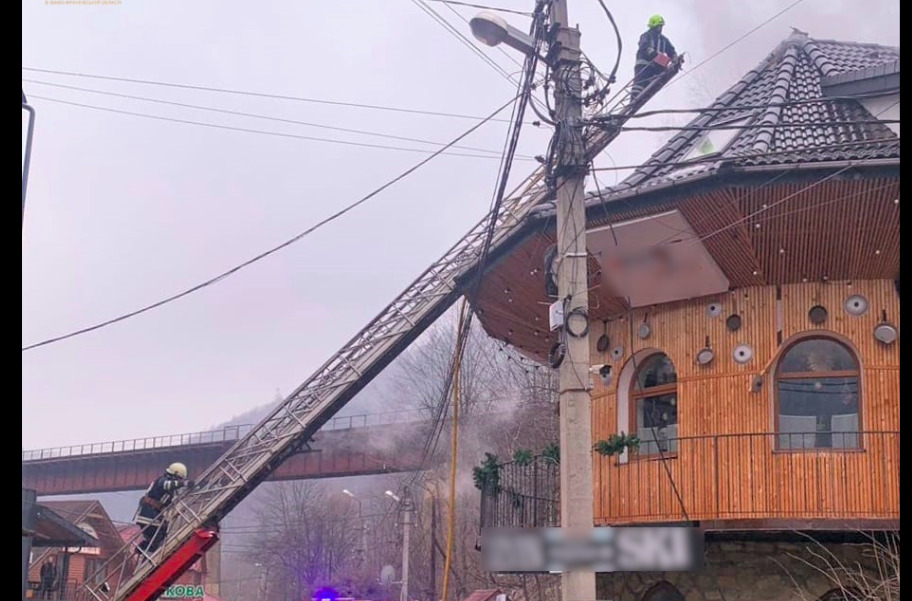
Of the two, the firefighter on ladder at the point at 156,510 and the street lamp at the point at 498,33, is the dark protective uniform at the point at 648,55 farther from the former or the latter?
the firefighter on ladder at the point at 156,510

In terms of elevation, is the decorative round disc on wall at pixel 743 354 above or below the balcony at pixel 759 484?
above

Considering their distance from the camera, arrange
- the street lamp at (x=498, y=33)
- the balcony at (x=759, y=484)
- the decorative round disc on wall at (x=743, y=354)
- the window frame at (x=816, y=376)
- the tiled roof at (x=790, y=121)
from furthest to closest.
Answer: the decorative round disc on wall at (x=743, y=354)
the window frame at (x=816, y=376)
the balcony at (x=759, y=484)
the tiled roof at (x=790, y=121)
the street lamp at (x=498, y=33)

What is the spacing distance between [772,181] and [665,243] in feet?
6.45

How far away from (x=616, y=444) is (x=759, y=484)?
2052 mm

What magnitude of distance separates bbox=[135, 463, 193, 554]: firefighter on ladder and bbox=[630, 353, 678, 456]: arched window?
352 inches

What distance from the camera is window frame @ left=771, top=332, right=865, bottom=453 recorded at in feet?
47.7

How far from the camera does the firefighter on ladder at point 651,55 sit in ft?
63.3

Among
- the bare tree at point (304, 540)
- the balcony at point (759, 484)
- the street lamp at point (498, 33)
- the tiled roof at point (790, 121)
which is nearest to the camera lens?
the street lamp at point (498, 33)

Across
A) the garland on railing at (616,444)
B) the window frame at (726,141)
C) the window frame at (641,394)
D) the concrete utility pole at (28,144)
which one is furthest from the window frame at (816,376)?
the concrete utility pole at (28,144)

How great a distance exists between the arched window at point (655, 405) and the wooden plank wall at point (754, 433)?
0.32 m

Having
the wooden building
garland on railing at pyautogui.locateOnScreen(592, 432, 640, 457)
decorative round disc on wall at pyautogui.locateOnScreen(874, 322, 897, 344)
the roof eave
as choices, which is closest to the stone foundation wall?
the wooden building

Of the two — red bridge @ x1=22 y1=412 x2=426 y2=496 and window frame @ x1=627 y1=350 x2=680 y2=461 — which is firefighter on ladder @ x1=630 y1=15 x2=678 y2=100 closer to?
window frame @ x1=627 y1=350 x2=680 y2=461

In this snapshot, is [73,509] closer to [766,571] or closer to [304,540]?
[304,540]
